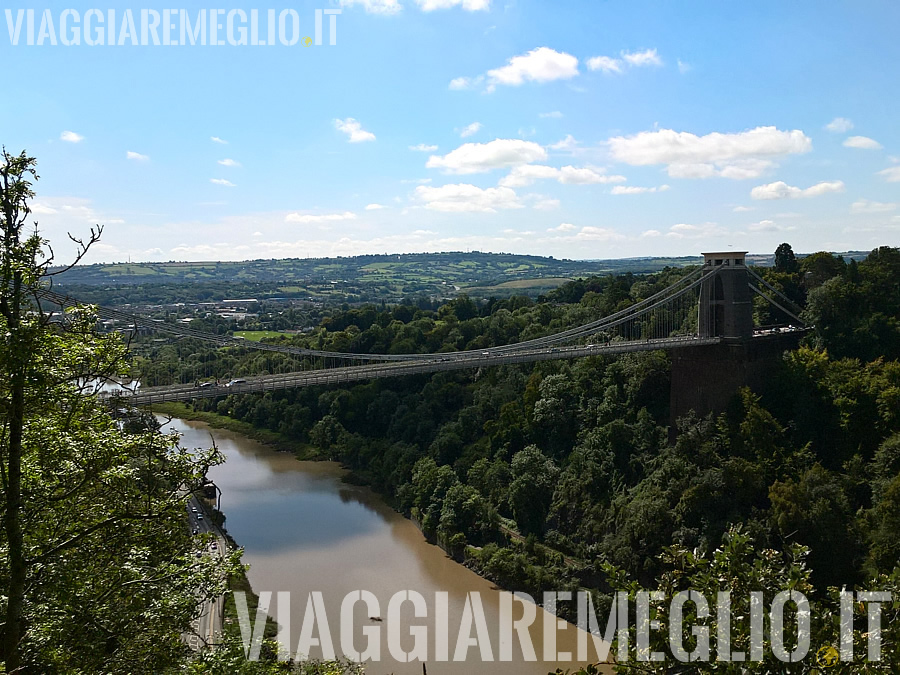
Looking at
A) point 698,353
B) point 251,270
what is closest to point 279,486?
point 698,353

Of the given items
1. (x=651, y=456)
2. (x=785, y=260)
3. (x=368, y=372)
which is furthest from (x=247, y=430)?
(x=785, y=260)

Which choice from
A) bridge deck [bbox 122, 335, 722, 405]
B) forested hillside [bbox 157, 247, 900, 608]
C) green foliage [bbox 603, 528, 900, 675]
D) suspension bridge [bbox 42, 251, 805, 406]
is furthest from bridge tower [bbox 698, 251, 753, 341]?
green foliage [bbox 603, 528, 900, 675]

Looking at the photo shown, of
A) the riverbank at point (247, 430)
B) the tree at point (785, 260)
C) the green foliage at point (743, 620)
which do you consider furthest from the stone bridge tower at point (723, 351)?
the riverbank at point (247, 430)

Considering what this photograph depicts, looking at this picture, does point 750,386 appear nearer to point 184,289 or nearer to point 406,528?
point 406,528

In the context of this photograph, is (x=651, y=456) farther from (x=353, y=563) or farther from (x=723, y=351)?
(x=353, y=563)

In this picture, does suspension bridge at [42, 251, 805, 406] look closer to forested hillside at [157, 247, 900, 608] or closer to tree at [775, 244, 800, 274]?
forested hillside at [157, 247, 900, 608]

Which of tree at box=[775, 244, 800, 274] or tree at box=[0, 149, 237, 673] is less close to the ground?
tree at box=[775, 244, 800, 274]
